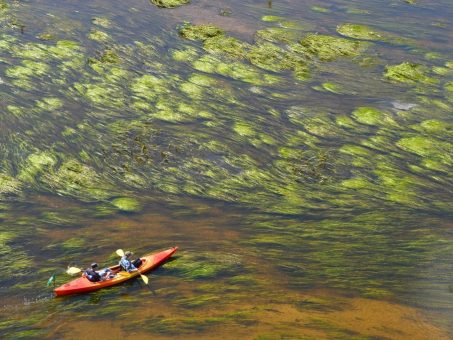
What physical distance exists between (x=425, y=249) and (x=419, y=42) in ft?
44.6

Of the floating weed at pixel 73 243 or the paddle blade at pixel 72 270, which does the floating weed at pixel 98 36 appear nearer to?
the floating weed at pixel 73 243

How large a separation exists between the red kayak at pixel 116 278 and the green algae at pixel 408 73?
1229 centimetres

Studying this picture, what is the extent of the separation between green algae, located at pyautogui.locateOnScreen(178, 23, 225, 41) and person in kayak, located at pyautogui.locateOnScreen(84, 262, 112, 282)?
44.7 feet

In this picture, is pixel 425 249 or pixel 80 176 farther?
pixel 80 176

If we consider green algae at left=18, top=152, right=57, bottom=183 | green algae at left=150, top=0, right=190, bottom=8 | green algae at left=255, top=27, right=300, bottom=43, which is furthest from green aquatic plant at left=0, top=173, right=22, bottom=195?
green algae at left=150, top=0, right=190, bottom=8

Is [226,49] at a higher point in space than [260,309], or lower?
higher

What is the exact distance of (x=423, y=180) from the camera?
16266mm

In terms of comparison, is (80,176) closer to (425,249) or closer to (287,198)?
(287,198)

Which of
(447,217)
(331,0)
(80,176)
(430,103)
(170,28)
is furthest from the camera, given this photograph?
(331,0)

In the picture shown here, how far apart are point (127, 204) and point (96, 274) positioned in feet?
10.9

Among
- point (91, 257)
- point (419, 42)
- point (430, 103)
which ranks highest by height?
point (419, 42)

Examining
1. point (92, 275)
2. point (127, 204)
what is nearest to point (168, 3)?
point (127, 204)

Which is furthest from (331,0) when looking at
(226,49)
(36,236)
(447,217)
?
(36,236)

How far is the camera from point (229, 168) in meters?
16.6
